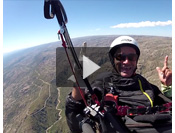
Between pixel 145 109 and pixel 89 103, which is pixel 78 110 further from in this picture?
pixel 145 109

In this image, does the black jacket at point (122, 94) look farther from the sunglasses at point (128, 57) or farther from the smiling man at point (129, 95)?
the sunglasses at point (128, 57)

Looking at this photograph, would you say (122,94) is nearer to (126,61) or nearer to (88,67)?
(126,61)

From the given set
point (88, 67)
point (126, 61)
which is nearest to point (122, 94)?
point (126, 61)

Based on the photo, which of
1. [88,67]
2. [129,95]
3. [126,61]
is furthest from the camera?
[126,61]

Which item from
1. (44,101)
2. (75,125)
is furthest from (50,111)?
(75,125)
